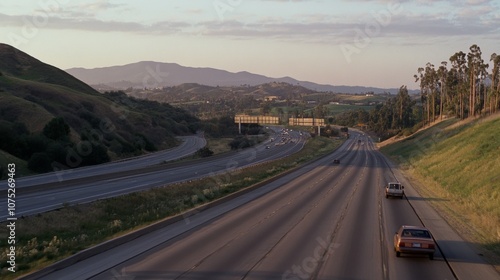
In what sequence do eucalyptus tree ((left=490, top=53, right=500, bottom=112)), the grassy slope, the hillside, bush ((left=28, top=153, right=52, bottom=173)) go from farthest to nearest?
eucalyptus tree ((left=490, top=53, right=500, bottom=112)) < the hillside < bush ((left=28, top=153, right=52, bottom=173)) < the grassy slope

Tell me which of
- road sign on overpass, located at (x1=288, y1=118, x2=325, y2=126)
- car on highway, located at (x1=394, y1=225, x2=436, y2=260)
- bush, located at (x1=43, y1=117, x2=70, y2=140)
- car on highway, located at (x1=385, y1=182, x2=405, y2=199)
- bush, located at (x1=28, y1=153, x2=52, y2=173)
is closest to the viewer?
car on highway, located at (x1=394, y1=225, x2=436, y2=260)

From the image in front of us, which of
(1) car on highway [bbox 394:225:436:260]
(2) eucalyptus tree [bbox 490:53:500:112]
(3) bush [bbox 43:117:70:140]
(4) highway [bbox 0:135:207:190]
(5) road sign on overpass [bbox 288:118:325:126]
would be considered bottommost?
(4) highway [bbox 0:135:207:190]

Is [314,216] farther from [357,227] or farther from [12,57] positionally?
[12,57]

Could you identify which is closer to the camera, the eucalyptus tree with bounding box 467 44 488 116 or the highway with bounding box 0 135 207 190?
the highway with bounding box 0 135 207 190

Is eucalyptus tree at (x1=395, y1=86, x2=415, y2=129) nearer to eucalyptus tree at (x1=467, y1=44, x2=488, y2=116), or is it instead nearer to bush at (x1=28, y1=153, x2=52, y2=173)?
eucalyptus tree at (x1=467, y1=44, x2=488, y2=116)

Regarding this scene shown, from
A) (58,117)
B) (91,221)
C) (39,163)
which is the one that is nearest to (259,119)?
(58,117)

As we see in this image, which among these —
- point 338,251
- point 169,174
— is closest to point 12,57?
point 169,174

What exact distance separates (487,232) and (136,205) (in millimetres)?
21653

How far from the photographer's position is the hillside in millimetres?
62875

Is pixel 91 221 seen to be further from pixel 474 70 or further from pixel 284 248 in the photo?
pixel 474 70

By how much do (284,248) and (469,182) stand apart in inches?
1055

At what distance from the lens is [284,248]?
22.4 metres

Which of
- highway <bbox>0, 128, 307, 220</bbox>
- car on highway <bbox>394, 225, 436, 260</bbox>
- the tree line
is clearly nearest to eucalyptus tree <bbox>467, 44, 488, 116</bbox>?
the tree line

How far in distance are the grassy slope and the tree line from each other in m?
23.0
